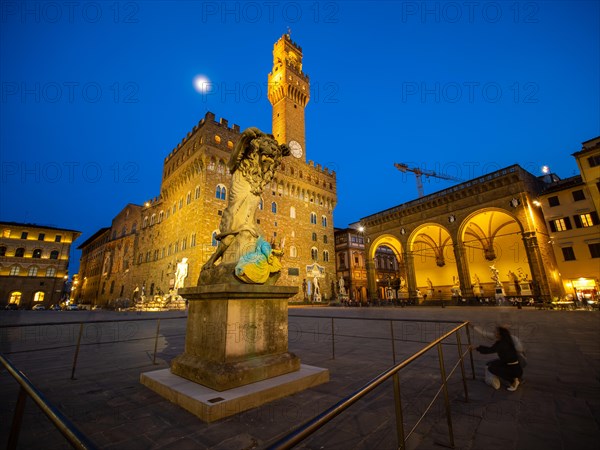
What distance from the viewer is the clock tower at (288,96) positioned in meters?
34.8

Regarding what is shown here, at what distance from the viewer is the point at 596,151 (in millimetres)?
21469

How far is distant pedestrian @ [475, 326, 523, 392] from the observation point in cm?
343

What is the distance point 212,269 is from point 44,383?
2728 millimetres

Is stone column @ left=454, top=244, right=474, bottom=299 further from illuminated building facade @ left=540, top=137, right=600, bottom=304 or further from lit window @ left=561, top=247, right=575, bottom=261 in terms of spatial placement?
lit window @ left=561, top=247, right=575, bottom=261

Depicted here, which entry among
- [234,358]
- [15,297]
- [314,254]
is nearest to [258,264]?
[234,358]

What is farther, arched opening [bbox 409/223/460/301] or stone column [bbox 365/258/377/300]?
stone column [bbox 365/258/377/300]

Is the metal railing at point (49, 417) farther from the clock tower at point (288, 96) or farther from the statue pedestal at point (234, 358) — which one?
the clock tower at point (288, 96)

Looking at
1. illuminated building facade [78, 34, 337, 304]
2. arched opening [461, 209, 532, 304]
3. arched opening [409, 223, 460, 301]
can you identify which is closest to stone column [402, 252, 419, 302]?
arched opening [409, 223, 460, 301]

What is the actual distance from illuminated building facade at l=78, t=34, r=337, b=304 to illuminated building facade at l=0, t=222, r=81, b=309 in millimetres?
6181

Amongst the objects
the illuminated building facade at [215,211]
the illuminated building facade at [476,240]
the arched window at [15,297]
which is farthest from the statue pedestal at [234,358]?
the arched window at [15,297]

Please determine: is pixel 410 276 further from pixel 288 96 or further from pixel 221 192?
pixel 288 96

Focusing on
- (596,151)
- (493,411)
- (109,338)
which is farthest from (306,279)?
(493,411)

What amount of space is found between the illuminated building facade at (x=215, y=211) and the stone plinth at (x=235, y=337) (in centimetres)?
2185

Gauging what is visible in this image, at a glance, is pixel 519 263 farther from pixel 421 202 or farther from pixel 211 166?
pixel 211 166
